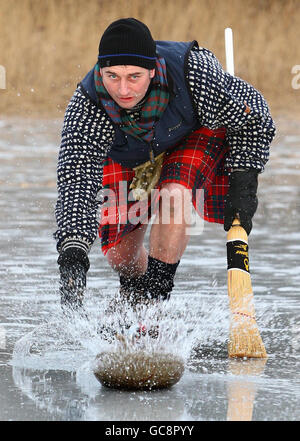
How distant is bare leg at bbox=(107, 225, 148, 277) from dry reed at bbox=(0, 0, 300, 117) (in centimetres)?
1283

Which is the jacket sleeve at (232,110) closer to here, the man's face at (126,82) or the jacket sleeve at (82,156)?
the man's face at (126,82)

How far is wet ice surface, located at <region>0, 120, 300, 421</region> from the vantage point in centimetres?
428

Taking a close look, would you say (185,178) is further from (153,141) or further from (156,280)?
(156,280)

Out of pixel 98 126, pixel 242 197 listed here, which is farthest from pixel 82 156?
pixel 242 197

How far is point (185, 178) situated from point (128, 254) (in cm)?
70

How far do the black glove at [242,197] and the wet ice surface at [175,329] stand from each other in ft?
1.76

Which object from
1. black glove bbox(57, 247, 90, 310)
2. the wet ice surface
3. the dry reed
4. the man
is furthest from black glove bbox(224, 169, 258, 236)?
the dry reed

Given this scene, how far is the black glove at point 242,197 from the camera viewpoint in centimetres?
551

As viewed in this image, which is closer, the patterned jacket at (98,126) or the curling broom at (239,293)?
the patterned jacket at (98,126)

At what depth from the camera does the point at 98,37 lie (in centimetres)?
2011

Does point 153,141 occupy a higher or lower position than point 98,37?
lower

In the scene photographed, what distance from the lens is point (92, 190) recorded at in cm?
519

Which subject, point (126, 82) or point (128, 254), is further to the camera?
point (128, 254)

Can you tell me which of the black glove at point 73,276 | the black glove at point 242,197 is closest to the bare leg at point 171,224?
the black glove at point 242,197
